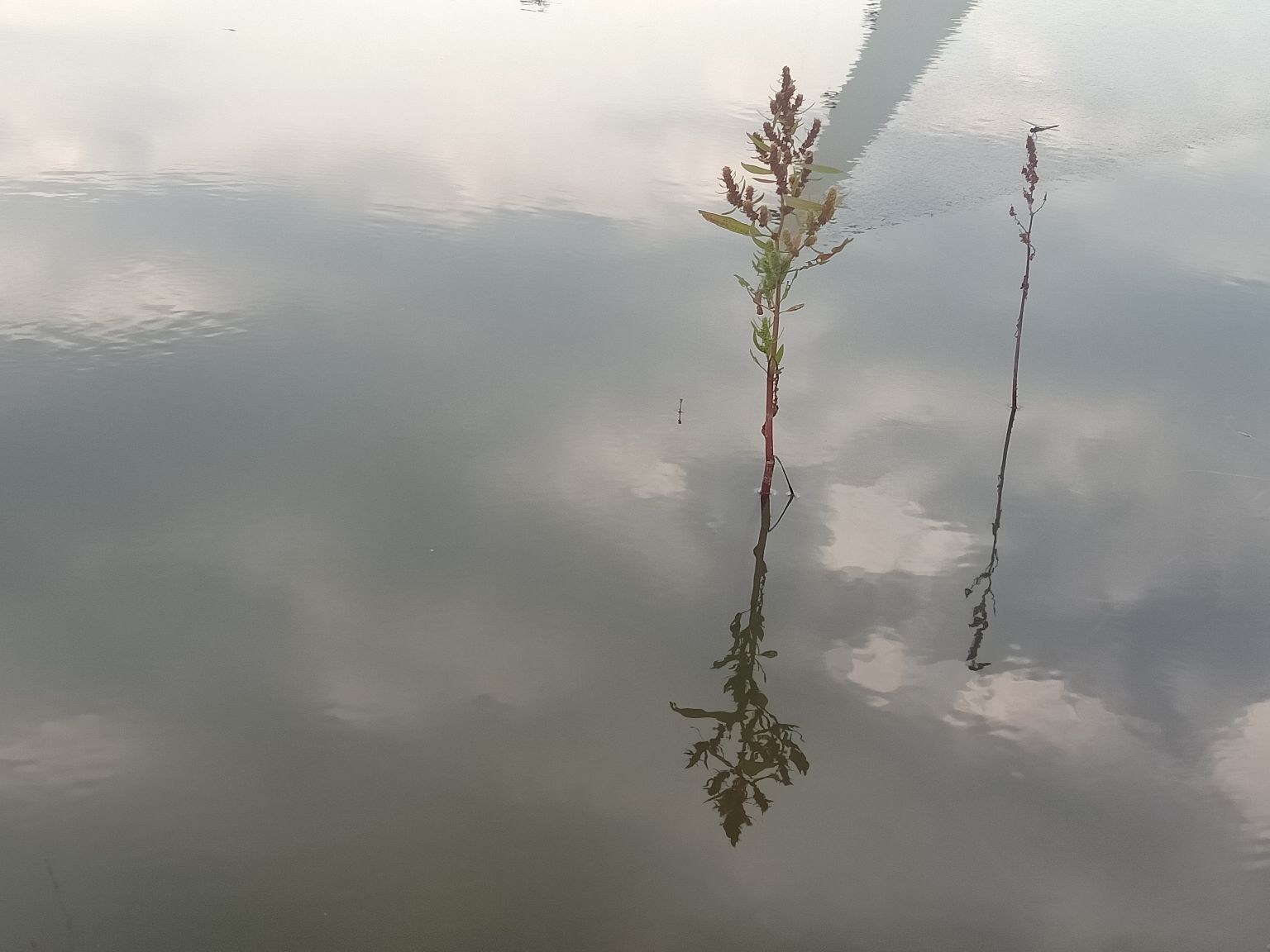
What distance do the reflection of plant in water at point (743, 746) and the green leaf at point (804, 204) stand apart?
274cm

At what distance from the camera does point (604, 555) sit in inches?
278

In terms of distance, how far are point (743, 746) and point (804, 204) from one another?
3.44 metres

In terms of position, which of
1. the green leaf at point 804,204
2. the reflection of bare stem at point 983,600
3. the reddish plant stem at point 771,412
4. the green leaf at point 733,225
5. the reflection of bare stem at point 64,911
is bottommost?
the reflection of bare stem at point 64,911

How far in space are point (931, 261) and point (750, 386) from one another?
12.2 ft

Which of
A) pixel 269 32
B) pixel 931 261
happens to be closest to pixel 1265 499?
pixel 931 261

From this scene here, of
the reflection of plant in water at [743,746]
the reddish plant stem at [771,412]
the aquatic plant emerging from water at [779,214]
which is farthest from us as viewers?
the reddish plant stem at [771,412]

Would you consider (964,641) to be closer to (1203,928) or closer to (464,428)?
(1203,928)

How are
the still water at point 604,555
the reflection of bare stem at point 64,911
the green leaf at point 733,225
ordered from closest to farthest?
the reflection of bare stem at point 64,911
the still water at point 604,555
the green leaf at point 733,225

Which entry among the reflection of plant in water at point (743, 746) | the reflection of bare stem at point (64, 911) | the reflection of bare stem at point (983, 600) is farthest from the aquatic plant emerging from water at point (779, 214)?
the reflection of bare stem at point (64, 911)

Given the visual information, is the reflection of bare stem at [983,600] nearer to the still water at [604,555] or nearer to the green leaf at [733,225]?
the still water at [604,555]

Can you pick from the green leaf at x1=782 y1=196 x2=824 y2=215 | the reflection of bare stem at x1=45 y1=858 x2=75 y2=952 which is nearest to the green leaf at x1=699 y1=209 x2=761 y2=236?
the green leaf at x1=782 y1=196 x2=824 y2=215

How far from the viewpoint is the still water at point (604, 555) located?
5.01 m

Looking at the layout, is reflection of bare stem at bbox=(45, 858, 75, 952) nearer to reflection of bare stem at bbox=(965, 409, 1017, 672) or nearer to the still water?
the still water

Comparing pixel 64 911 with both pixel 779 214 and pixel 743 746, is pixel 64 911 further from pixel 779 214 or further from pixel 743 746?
pixel 779 214
